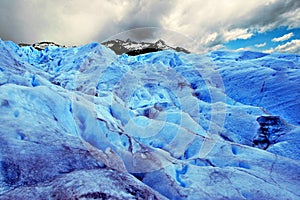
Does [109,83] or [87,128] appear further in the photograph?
[109,83]

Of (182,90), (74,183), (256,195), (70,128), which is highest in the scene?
(182,90)

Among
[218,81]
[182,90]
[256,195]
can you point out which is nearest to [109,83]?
[182,90]

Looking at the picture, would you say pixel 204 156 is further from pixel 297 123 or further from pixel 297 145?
pixel 297 123

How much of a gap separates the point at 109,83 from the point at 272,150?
12290 millimetres

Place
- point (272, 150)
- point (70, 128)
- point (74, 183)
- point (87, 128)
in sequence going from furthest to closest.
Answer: point (272, 150) < point (87, 128) < point (70, 128) < point (74, 183)

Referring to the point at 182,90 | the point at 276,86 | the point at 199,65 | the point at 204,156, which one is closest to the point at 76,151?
the point at 204,156

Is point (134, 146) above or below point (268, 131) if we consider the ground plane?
below

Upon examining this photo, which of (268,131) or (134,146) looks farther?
(268,131)

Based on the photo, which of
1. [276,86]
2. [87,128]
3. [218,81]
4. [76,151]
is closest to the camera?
[76,151]

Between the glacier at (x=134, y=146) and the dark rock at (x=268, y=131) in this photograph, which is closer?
the glacier at (x=134, y=146)

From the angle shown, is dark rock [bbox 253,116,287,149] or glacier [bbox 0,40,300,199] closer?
glacier [bbox 0,40,300,199]

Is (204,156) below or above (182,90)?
below

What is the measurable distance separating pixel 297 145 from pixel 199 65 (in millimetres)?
16679

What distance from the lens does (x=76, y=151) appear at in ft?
15.7
